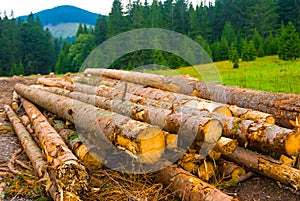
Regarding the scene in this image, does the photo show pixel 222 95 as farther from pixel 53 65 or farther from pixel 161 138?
pixel 53 65

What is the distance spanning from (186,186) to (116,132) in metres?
1.17

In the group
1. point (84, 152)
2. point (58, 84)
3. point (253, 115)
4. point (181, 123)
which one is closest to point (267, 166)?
point (253, 115)

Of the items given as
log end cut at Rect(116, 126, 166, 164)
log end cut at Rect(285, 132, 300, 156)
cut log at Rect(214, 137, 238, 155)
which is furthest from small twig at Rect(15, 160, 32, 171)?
log end cut at Rect(285, 132, 300, 156)

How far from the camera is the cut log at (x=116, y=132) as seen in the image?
4395 mm

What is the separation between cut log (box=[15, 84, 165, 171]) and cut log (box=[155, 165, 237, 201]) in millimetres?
313

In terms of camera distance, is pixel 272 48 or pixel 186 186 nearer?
pixel 186 186

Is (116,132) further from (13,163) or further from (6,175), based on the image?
(13,163)

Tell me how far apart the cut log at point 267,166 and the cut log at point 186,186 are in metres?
0.86

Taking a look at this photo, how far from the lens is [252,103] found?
20.9ft

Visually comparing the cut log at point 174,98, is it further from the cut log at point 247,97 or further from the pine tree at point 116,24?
the pine tree at point 116,24

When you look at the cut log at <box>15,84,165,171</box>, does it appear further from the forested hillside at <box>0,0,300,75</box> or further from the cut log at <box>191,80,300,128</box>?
the forested hillside at <box>0,0,300,75</box>

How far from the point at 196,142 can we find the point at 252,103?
2.06 metres

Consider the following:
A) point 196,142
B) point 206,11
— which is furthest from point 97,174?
point 206,11

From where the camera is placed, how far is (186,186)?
4371 millimetres
